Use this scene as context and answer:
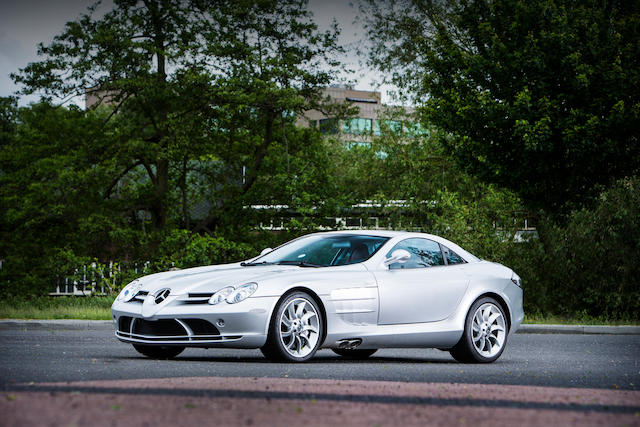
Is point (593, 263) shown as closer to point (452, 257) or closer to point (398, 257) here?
point (452, 257)

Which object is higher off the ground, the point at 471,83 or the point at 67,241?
the point at 471,83

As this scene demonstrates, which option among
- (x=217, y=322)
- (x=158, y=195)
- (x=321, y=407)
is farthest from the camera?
(x=158, y=195)

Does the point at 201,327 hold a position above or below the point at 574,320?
above

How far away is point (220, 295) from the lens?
8820 millimetres

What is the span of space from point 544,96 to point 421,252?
11.3 m

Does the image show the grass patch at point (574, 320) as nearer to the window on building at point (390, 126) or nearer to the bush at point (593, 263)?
the bush at point (593, 263)

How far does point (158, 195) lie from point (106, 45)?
5.50 metres

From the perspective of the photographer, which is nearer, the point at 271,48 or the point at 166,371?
the point at 166,371

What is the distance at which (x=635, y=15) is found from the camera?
20578 mm

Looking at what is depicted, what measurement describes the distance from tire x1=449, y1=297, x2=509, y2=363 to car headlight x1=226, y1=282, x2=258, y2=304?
2740 mm

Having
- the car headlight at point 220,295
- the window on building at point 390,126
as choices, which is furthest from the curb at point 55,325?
the window on building at point 390,126

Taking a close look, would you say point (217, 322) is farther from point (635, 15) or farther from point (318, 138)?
point (318, 138)

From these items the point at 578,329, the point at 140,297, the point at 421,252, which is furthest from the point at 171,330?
the point at 578,329

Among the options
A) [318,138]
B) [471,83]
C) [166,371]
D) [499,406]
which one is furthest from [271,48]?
[499,406]
